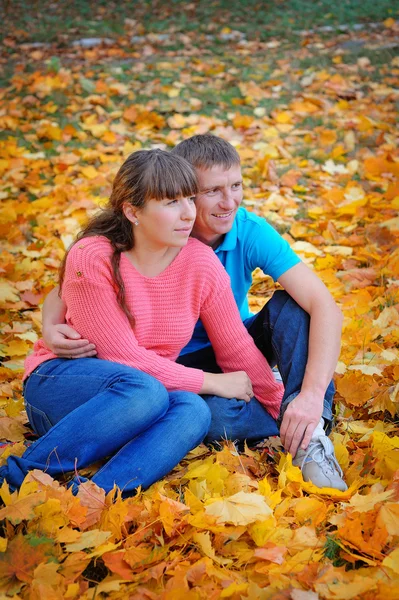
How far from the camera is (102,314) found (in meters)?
2.21

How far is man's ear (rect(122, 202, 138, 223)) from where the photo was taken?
2258 millimetres

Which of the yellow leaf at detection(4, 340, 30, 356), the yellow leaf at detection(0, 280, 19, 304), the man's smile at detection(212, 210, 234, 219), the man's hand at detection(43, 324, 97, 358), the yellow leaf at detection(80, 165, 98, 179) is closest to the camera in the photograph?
the man's hand at detection(43, 324, 97, 358)

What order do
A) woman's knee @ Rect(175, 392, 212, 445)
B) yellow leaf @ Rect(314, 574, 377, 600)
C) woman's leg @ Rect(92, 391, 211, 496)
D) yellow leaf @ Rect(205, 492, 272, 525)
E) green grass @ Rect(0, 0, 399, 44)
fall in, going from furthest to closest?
green grass @ Rect(0, 0, 399, 44) < woman's knee @ Rect(175, 392, 212, 445) < woman's leg @ Rect(92, 391, 211, 496) < yellow leaf @ Rect(205, 492, 272, 525) < yellow leaf @ Rect(314, 574, 377, 600)

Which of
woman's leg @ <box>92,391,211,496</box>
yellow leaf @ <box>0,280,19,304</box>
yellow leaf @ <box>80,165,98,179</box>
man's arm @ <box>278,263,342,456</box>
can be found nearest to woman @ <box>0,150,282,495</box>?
woman's leg @ <box>92,391,211,496</box>

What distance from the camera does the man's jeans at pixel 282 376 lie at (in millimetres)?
2273

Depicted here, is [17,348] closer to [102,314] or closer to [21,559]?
[102,314]

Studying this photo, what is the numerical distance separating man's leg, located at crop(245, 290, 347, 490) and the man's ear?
1.86 ft

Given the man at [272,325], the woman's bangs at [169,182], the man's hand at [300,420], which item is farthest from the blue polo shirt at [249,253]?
the man's hand at [300,420]

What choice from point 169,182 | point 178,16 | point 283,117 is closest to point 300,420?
point 169,182

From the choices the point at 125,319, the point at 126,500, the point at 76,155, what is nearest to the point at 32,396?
the point at 125,319

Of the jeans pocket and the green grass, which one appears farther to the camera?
the green grass

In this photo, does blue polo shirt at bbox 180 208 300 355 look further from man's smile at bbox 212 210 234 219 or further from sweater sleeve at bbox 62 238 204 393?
sweater sleeve at bbox 62 238 204 393

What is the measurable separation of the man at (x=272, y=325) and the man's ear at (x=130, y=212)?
0.24m

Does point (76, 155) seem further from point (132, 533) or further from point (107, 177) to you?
point (132, 533)
